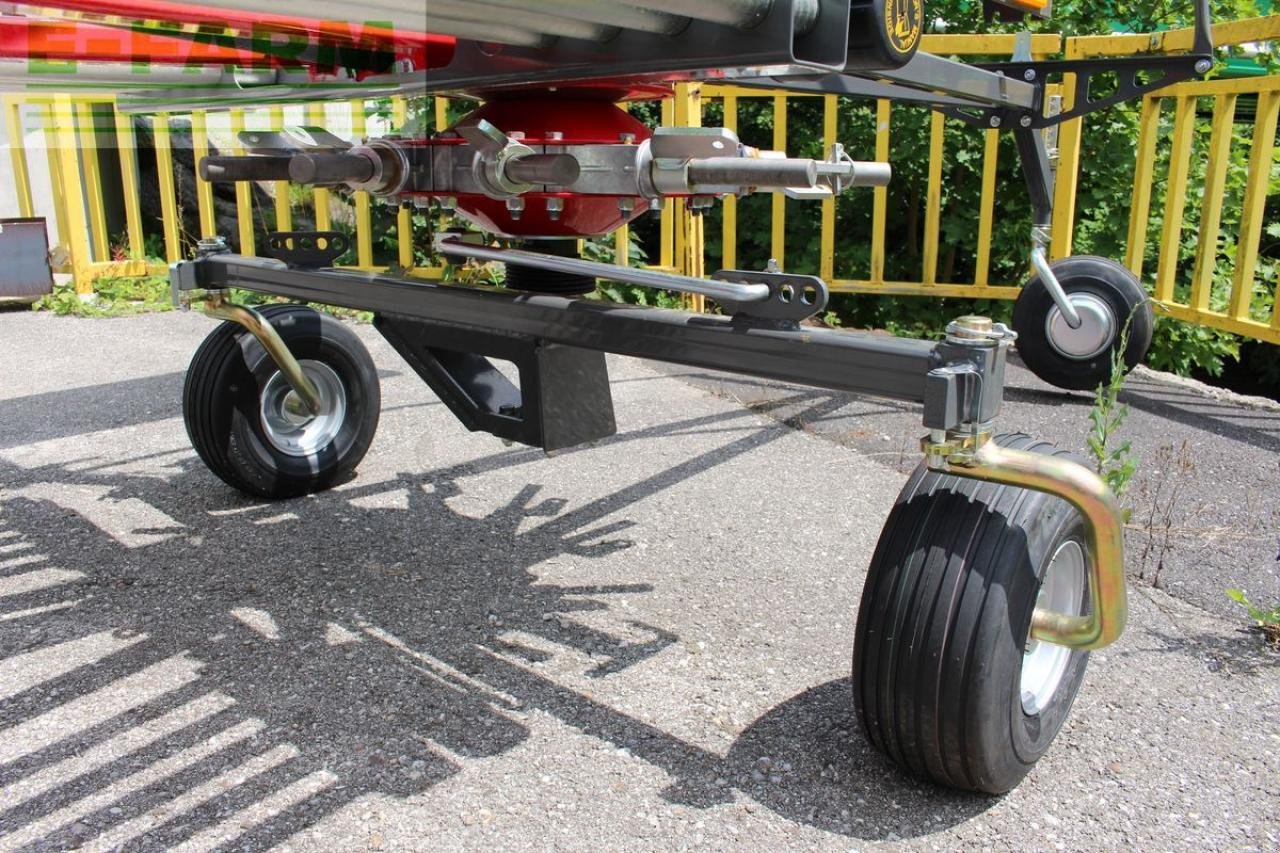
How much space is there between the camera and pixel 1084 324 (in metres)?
3.91

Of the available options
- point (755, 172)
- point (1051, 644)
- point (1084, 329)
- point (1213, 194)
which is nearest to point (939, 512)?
point (1051, 644)

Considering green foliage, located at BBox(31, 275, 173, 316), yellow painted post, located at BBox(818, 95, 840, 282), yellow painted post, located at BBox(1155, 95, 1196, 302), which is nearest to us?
yellow painted post, located at BBox(1155, 95, 1196, 302)

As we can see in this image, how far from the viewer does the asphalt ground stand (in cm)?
158

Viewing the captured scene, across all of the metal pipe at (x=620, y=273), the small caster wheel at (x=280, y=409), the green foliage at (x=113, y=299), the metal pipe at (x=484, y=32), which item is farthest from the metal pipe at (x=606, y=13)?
the green foliage at (x=113, y=299)

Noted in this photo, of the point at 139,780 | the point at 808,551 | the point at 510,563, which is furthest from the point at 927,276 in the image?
the point at 139,780

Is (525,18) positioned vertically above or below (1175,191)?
above

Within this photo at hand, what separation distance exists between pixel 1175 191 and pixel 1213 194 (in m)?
0.19

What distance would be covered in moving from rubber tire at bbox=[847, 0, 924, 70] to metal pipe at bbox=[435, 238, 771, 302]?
1.20 ft

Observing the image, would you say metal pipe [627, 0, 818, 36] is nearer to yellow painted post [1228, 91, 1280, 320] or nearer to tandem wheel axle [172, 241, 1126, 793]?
tandem wheel axle [172, 241, 1126, 793]

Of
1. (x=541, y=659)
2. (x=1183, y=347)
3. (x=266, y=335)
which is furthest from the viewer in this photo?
(x=1183, y=347)

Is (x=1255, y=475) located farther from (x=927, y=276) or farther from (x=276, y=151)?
(x=276, y=151)

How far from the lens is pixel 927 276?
17.6 ft

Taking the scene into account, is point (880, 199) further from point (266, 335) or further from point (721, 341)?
point (721, 341)

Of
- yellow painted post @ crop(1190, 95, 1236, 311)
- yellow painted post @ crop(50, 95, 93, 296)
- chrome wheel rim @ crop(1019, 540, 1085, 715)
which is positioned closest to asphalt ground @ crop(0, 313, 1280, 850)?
chrome wheel rim @ crop(1019, 540, 1085, 715)
